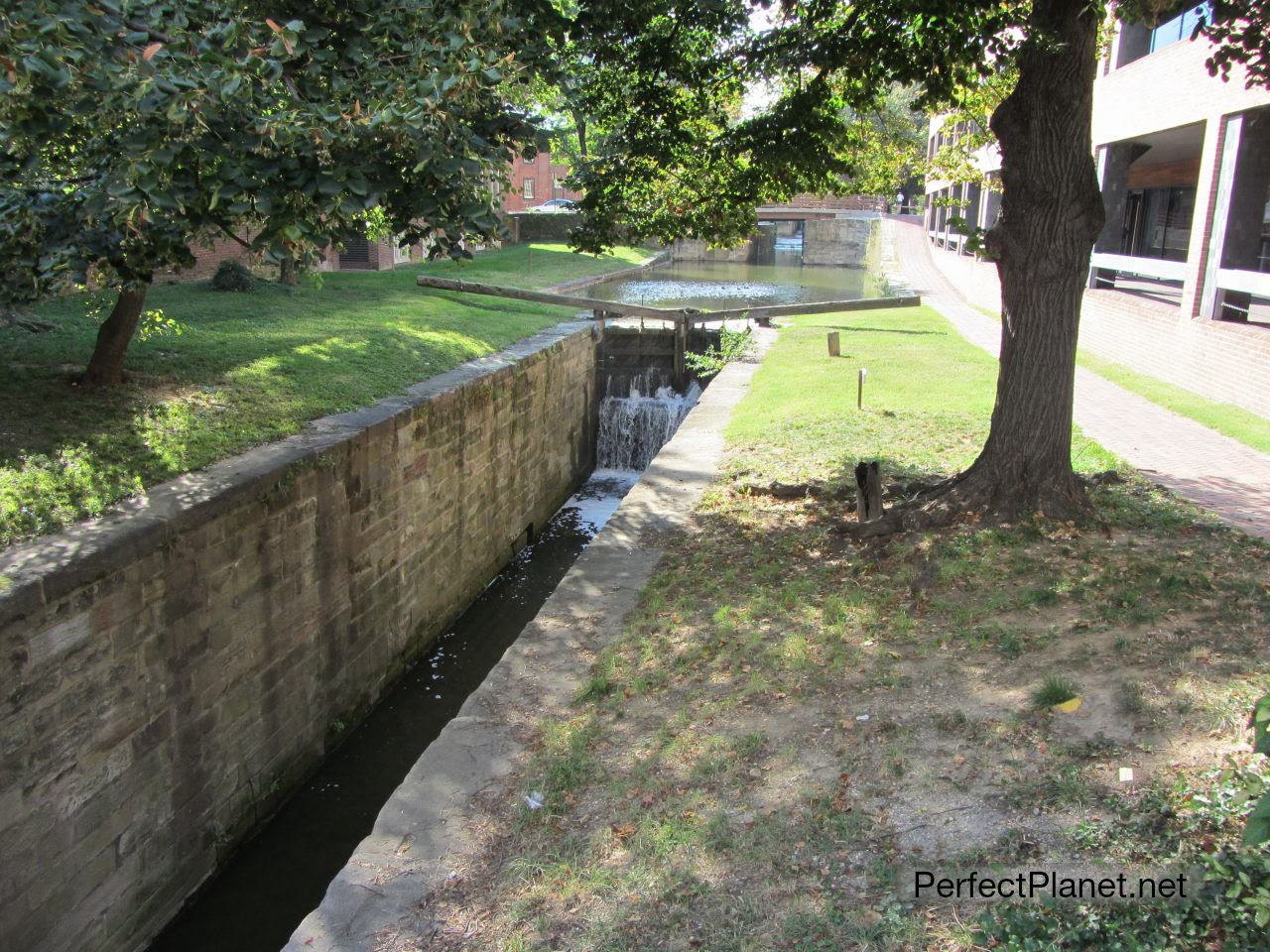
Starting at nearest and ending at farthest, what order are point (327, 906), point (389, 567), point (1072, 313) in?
point (327, 906) → point (1072, 313) → point (389, 567)

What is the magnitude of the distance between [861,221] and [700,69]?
164 feet

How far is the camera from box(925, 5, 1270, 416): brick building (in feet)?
43.1

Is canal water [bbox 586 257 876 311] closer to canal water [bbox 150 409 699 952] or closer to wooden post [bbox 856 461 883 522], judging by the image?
canal water [bbox 150 409 699 952]

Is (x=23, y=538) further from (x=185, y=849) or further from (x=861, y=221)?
(x=861, y=221)

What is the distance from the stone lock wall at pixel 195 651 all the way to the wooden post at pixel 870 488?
173 inches

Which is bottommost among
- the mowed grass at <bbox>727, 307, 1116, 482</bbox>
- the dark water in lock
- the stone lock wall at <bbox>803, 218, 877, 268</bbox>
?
the dark water in lock

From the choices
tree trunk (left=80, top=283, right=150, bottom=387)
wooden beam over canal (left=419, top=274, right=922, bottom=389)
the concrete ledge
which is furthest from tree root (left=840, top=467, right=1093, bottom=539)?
wooden beam over canal (left=419, top=274, right=922, bottom=389)

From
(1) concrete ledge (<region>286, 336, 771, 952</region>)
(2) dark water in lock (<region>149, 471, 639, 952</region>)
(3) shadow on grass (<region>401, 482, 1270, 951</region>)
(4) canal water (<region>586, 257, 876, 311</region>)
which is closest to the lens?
(3) shadow on grass (<region>401, 482, 1270, 951</region>)

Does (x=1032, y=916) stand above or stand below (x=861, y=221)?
below

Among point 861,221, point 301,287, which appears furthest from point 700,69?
point 861,221

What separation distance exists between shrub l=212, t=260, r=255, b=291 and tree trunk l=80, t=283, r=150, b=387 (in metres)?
9.48

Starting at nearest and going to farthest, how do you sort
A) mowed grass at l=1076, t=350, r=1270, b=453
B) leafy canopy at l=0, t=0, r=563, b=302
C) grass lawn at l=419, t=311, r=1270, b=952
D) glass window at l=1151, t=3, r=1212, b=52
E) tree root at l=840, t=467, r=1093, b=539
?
grass lawn at l=419, t=311, r=1270, b=952, leafy canopy at l=0, t=0, r=563, b=302, tree root at l=840, t=467, r=1093, b=539, mowed grass at l=1076, t=350, r=1270, b=453, glass window at l=1151, t=3, r=1212, b=52

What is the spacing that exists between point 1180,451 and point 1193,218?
751cm

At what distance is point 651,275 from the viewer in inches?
1672
